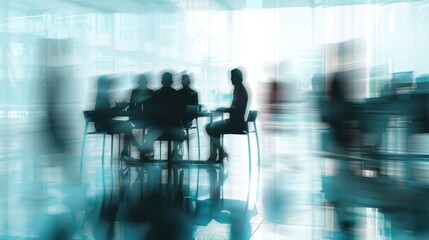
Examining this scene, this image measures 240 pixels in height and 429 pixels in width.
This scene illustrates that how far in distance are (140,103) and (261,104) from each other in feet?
5.77

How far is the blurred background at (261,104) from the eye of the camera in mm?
3352

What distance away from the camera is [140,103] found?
5.58 meters

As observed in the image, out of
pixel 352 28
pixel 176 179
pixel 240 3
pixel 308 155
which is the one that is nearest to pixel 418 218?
pixel 176 179

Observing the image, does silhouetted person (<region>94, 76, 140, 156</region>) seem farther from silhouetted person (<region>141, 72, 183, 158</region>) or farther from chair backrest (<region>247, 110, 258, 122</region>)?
chair backrest (<region>247, 110, 258, 122</region>)

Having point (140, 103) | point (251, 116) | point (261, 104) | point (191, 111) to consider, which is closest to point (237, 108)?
point (251, 116)

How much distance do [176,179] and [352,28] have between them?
4.74 m

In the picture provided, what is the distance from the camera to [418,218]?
10.9 feet

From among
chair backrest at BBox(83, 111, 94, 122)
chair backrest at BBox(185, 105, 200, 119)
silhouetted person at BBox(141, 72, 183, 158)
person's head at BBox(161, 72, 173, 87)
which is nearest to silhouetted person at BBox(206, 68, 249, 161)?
chair backrest at BBox(185, 105, 200, 119)

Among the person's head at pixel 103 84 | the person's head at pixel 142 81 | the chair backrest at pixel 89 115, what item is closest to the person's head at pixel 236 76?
the person's head at pixel 142 81

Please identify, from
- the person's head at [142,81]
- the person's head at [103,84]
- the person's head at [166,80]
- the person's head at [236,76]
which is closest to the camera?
the person's head at [103,84]

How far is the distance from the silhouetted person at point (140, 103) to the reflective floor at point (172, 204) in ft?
1.73

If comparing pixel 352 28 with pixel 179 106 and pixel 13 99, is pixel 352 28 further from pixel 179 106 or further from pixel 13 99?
pixel 13 99

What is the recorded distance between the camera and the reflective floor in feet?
9.70

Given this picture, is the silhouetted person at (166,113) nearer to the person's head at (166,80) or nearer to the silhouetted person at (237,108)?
the person's head at (166,80)
